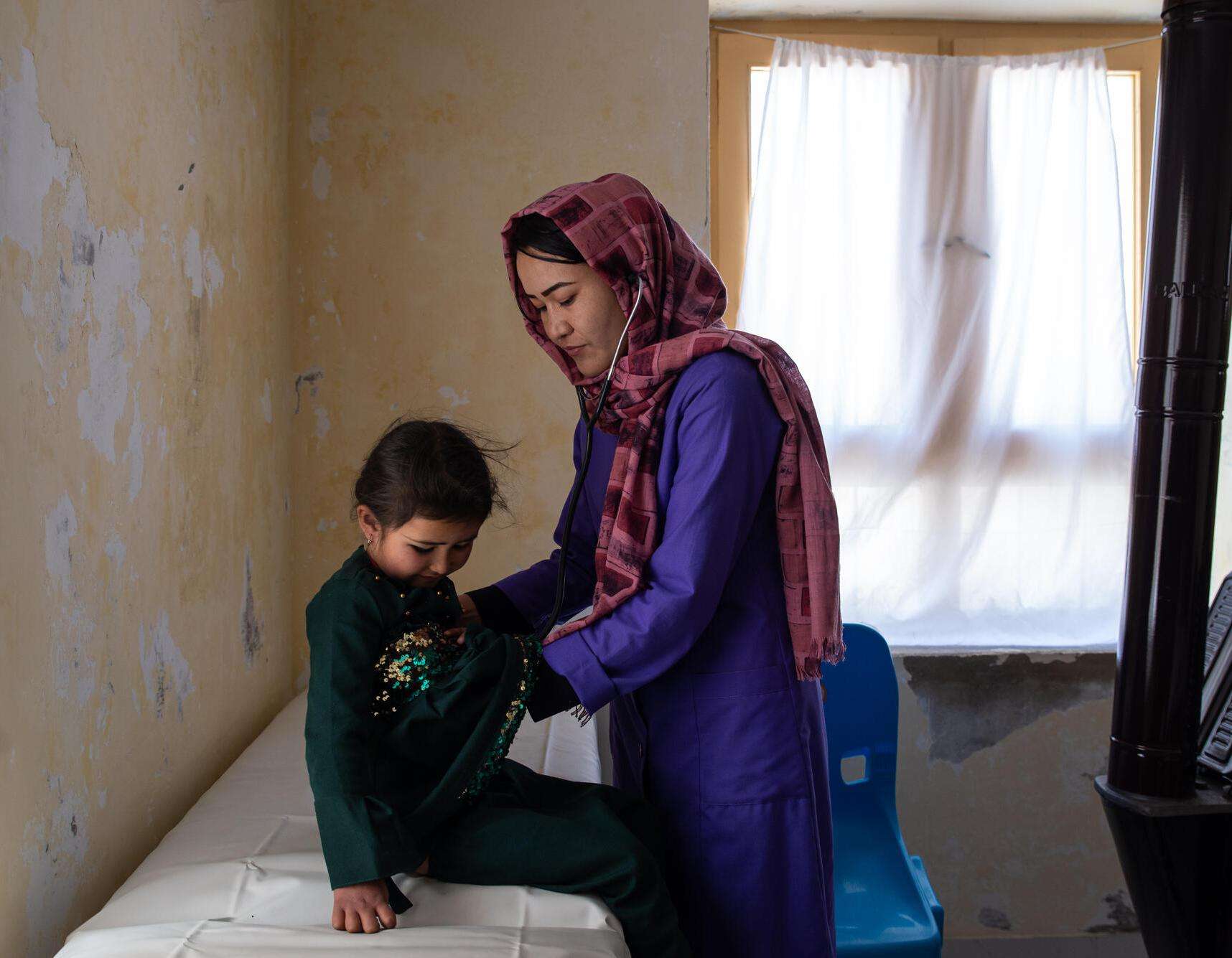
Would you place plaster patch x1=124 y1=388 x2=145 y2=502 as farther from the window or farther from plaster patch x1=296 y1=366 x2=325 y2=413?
the window

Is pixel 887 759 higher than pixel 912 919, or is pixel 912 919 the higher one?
pixel 887 759

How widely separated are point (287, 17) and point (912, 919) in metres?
2.44

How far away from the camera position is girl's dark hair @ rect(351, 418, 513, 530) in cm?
128

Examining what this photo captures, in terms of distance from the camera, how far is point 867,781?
2.18m

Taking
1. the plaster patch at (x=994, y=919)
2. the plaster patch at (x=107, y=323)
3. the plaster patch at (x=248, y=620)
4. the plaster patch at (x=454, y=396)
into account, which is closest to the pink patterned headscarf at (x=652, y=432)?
the plaster patch at (x=107, y=323)

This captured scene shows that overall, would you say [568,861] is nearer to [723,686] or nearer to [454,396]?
[723,686]

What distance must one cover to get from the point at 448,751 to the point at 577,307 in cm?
62

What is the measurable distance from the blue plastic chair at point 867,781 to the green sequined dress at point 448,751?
2.82 feet

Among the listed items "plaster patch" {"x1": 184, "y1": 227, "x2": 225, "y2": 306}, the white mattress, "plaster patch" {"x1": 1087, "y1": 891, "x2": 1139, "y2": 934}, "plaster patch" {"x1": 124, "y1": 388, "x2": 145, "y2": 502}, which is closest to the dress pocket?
the white mattress

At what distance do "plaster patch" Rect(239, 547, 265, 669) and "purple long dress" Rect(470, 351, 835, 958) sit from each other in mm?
1020

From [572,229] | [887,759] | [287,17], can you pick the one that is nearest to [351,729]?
[572,229]

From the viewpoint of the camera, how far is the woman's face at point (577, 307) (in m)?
1.36

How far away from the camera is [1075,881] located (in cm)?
273

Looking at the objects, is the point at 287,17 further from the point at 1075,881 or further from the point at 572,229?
the point at 1075,881
